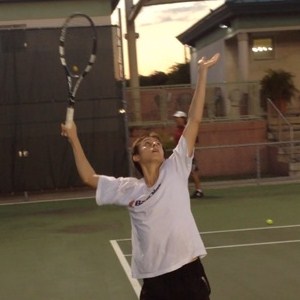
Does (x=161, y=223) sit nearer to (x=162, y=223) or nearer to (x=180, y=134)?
(x=162, y=223)

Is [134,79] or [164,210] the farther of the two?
[134,79]

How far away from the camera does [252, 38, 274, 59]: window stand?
26172mm

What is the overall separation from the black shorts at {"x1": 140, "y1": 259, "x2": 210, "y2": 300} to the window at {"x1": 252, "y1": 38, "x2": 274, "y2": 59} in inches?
880

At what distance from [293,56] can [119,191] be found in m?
22.4

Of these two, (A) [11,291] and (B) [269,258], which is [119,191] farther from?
(B) [269,258]

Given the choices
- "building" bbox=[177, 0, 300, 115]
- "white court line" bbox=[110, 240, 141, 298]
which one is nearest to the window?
"building" bbox=[177, 0, 300, 115]

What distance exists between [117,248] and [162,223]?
603 cm

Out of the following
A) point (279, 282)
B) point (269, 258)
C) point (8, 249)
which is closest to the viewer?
point (279, 282)

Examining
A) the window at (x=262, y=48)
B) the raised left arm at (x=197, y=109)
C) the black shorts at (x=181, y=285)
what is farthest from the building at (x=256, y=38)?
the black shorts at (x=181, y=285)

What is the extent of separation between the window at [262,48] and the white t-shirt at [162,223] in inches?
873

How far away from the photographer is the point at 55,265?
30.5ft

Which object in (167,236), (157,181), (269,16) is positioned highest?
(269,16)

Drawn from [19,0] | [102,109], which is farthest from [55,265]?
[19,0]

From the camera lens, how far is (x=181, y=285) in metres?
4.28
